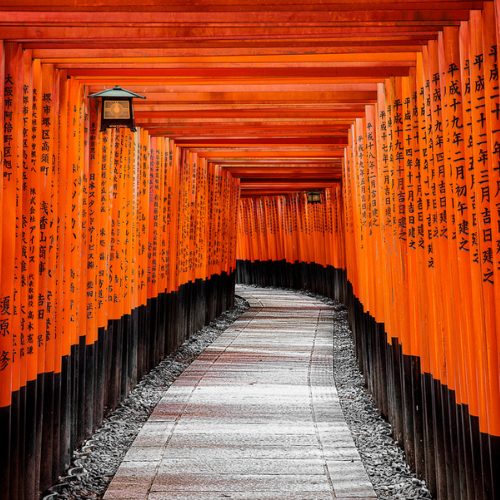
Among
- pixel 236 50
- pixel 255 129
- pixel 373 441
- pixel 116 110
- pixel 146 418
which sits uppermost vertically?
pixel 255 129

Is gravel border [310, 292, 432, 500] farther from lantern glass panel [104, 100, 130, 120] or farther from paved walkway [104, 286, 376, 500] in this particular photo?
lantern glass panel [104, 100, 130, 120]

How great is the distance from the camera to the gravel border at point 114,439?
4.32m

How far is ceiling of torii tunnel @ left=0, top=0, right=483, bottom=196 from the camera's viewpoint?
11.6 ft

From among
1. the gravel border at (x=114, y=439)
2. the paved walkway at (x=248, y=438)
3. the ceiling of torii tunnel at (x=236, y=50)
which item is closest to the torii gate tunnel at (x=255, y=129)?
the ceiling of torii tunnel at (x=236, y=50)

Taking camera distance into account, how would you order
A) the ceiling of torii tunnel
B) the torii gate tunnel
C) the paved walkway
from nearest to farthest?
the torii gate tunnel → the ceiling of torii tunnel → the paved walkway

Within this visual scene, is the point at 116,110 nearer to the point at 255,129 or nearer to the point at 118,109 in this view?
the point at 118,109

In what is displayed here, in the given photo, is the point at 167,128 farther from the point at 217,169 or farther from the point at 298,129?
the point at 217,169

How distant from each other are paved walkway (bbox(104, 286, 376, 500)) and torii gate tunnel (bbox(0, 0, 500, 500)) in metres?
0.55

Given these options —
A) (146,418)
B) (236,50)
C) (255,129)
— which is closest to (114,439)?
(146,418)

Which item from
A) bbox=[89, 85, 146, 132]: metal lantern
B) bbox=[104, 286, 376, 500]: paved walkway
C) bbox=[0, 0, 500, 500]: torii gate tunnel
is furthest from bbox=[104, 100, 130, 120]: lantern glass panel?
bbox=[104, 286, 376, 500]: paved walkway

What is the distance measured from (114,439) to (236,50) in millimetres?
3514

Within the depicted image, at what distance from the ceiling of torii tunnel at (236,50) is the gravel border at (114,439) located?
307 cm

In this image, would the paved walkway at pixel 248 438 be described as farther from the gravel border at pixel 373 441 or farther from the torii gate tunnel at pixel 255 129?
the torii gate tunnel at pixel 255 129

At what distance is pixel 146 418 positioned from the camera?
19.7 ft
